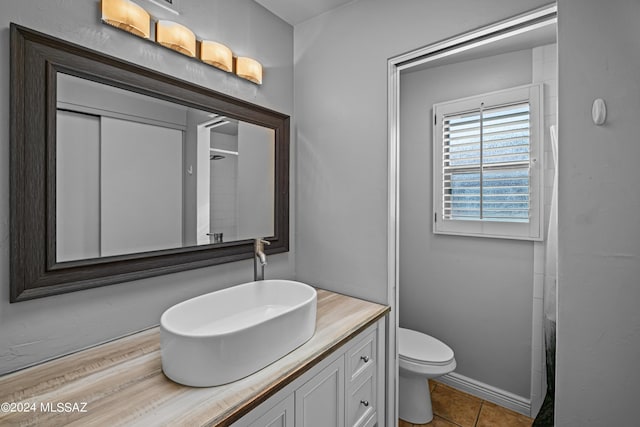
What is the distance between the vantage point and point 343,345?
1.17 metres

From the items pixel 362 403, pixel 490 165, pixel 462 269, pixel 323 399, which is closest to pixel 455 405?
pixel 462 269

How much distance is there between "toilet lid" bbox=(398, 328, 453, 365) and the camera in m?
1.79

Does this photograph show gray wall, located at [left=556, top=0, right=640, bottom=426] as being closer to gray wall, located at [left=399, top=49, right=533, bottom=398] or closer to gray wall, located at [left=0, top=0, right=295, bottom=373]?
gray wall, located at [left=399, top=49, right=533, bottom=398]

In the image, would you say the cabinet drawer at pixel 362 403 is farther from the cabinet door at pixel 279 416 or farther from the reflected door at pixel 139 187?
the reflected door at pixel 139 187

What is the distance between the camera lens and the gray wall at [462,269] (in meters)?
1.95

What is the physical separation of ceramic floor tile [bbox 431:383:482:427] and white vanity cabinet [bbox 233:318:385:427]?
72cm

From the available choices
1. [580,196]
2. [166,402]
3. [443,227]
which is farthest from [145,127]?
[443,227]

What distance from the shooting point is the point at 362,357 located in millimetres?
1318

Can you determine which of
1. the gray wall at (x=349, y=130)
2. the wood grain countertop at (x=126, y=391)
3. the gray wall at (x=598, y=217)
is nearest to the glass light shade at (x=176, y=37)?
the gray wall at (x=349, y=130)

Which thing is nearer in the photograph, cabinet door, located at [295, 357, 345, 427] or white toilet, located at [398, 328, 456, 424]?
cabinet door, located at [295, 357, 345, 427]

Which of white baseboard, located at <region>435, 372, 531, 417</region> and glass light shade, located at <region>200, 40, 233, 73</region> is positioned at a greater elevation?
glass light shade, located at <region>200, 40, 233, 73</region>

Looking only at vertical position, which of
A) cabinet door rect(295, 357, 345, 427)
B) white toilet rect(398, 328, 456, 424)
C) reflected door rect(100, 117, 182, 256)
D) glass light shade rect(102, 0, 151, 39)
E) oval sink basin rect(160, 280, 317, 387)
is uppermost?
glass light shade rect(102, 0, 151, 39)

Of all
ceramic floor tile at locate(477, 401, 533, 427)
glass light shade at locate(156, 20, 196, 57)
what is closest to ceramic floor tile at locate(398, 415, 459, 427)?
ceramic floor tile at locate(477, 401, 533, 427)

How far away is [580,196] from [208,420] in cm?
123
